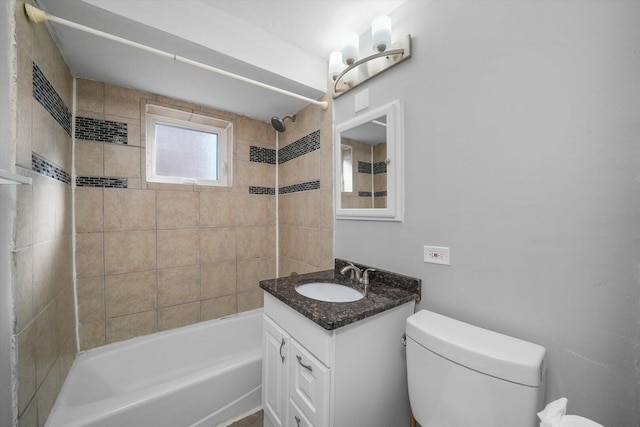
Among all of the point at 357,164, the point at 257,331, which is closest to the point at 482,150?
the point at 357,164

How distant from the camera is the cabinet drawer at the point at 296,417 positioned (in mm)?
1022

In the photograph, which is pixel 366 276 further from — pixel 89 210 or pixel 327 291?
pixel 89 210

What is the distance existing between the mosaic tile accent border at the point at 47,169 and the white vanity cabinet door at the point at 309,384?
1.36m

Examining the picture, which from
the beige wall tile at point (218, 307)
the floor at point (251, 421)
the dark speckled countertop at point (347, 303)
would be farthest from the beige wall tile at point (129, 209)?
the floor at point (251, 421)

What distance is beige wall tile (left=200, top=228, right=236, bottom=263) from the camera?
2.05 meters

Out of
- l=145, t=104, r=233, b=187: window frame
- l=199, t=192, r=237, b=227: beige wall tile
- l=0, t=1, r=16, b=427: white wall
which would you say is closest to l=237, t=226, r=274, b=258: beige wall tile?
l=199, t=192, r=237, b=227: beige wall tile

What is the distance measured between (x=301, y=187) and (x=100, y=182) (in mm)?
1389

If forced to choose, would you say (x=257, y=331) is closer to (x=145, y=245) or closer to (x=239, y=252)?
(x=239, y=252)

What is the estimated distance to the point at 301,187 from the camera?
6.78 ft

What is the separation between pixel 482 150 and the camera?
1.00m

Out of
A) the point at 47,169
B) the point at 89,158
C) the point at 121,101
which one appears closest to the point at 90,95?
the point at 121,101

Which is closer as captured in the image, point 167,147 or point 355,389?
point 355,389

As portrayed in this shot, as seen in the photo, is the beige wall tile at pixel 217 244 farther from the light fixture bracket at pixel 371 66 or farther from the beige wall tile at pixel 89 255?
the light fixture bracket at pixel 371 66

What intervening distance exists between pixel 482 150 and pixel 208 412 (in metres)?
1.94
